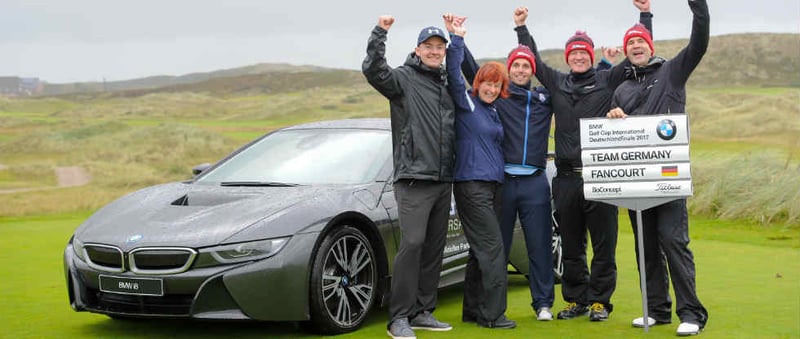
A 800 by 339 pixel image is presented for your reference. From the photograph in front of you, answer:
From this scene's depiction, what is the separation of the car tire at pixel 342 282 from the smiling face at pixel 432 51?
117cm

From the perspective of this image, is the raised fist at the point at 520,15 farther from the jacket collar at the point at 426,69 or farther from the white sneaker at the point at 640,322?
the white sneaker at the point at 640,322

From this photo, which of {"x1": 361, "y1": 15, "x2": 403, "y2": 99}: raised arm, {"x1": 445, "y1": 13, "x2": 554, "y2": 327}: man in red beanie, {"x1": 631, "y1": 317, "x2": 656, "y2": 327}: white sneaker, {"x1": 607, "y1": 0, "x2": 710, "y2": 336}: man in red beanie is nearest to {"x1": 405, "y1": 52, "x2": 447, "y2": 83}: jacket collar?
{"x1": 361, "y1": 15, "x2": 403, "y2": 99}: raised arm

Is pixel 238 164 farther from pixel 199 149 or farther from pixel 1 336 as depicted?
pixel 199 149

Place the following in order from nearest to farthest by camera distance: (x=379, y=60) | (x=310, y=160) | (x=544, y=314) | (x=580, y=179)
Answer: (x=379, y=60), (x=580, y=179), (x=544, y=314), (x=310, y=160)

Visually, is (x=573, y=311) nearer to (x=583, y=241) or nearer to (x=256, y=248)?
(x=583, y=241)

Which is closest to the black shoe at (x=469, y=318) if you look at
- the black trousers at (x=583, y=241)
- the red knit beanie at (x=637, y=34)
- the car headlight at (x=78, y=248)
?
the black trousers at (x=583, y=241)

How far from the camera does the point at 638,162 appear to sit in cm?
641

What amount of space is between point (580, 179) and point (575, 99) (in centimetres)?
54

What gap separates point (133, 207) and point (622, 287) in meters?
4.19

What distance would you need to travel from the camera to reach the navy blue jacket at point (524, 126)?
22.7 feet

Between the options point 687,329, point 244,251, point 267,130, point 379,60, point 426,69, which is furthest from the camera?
point 267,130

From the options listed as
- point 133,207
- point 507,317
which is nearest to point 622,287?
point 507,317

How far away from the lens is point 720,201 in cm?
1546

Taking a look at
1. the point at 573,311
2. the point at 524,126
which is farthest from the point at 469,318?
the point at 524,126
